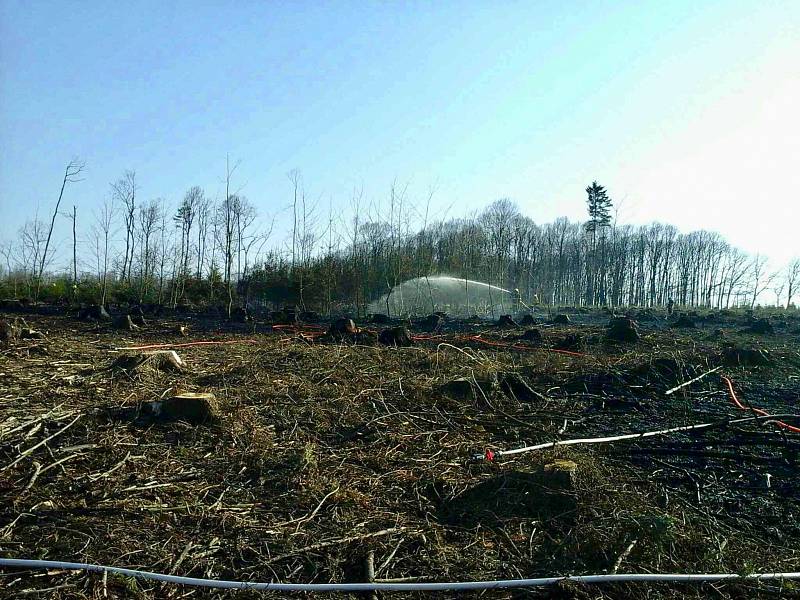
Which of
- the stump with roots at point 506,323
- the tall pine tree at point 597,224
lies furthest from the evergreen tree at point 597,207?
the stump with roots at point 506,323

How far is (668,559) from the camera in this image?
124 inches

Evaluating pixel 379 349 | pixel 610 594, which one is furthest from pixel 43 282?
pixel 610 594

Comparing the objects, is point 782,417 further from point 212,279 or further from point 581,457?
point 212,279

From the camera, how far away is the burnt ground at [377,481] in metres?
3.07

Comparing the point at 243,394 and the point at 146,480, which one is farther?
the point at 243,394

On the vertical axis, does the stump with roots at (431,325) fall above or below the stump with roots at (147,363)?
below

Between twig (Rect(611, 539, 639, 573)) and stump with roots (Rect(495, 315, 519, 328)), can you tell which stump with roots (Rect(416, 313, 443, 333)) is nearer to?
stump with roots (Rect(495, 315, 519, 328))

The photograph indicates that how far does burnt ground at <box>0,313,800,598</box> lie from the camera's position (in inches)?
121

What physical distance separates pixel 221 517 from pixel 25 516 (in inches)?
43.2

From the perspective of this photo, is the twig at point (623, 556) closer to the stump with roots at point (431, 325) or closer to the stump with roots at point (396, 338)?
the stump with roots at point (396, 338)

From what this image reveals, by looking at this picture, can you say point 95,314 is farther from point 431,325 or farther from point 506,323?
point 506,323

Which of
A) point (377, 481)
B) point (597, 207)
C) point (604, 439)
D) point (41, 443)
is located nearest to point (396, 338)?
point (604, 439)

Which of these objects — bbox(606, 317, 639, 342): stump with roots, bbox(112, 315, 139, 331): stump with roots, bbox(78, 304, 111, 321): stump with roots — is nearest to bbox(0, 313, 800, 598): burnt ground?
bbox(112, 315, 139, 331): stump with roots

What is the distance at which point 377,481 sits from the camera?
430 centimetres
